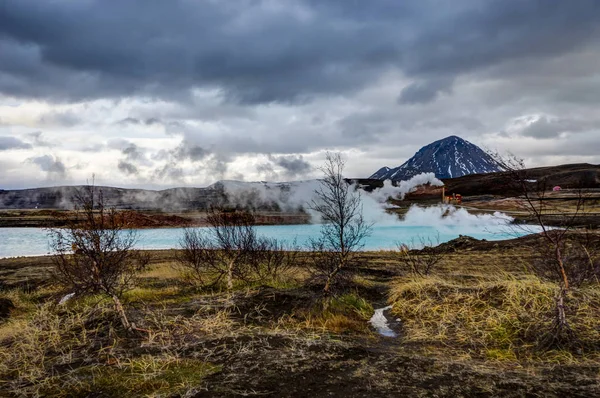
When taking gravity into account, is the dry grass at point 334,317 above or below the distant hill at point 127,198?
below

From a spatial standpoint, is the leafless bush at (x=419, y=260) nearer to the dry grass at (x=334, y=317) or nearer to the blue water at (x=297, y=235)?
the dry grass at (x=334, y=317)

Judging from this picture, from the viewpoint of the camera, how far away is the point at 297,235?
34125 mm

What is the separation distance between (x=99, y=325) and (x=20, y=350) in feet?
3.66

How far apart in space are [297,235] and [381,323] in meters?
26.0

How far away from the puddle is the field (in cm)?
13

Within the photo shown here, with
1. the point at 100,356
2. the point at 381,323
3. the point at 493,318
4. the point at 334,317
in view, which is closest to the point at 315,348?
the point at 334,317

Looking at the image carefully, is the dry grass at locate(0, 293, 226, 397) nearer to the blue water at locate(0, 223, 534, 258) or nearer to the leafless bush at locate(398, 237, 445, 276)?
the leafless bush at locate(398, 237, 445, 276)

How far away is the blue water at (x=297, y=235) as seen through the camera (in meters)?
31.3

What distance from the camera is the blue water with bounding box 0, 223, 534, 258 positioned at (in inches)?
1233

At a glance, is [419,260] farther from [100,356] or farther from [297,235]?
[297,235]

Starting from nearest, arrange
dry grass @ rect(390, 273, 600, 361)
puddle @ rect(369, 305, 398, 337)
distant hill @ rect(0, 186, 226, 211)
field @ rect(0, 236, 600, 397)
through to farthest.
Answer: field @ rect(0, 236, 600, 397) < dry grass @ rect(390, 273, 600, 361) < puddle @ rect(369, 305, 398, 337) < distant hill @ rect(0, 186, 226, 211)

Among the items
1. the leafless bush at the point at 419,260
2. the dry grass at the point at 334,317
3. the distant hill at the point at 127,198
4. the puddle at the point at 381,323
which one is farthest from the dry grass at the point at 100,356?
the distant hill at the point at 127,198

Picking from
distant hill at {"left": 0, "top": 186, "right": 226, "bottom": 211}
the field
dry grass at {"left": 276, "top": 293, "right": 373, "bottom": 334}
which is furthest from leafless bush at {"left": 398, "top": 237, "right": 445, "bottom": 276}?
distant hill at {"left": 0, "top": 186, "right": 226, "bottom": 211}

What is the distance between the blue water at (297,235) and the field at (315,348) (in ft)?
69.1
